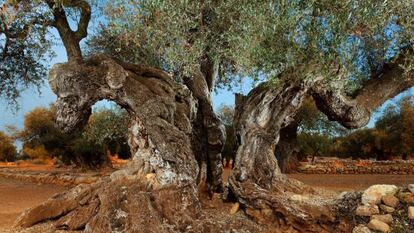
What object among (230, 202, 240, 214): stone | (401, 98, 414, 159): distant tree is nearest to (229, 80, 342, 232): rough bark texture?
(230, 202, 240, 214): stone

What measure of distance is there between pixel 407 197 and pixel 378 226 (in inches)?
35.0

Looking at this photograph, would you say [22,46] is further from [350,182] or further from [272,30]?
[350,182]

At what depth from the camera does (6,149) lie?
3950 cm

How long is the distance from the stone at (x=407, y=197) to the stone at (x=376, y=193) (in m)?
0.14

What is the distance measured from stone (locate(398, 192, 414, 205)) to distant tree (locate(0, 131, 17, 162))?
3681 centimetres

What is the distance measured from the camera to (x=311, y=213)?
25.8ft

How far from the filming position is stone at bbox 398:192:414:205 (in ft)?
26.0

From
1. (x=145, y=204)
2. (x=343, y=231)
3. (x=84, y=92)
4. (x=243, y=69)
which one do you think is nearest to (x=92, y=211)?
(x=145, y=204)

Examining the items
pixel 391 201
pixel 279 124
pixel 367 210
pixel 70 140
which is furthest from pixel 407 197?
pixel 70 140

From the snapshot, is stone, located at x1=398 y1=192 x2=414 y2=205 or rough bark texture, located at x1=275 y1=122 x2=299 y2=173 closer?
stone, located at x1=398 y1=192 x2=414 y2=205

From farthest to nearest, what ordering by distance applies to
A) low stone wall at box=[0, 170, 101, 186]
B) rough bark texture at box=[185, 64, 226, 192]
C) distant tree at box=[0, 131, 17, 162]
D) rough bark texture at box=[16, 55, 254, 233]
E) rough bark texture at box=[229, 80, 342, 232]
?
distant tree at box=[0, 131, 17, 162] → low stone wall at box=[0, 170, 101, 186] → rough bark texture at box=[185, 64, 226, 192] → rough bark texture at box=[229, 80, 342, 232] → rough bark texture at box=[16, 55, 254, 233]

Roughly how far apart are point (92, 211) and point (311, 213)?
408cm

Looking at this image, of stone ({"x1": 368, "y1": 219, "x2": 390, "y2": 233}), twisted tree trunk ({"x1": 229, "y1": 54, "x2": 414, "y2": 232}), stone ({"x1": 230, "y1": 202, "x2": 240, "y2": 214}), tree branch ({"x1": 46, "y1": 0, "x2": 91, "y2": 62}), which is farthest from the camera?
tree branch ({"x1": 46, "y1": 0, "x2": 91, "y2": 62})

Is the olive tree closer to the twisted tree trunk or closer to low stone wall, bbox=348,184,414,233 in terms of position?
the twisted tree trunk
